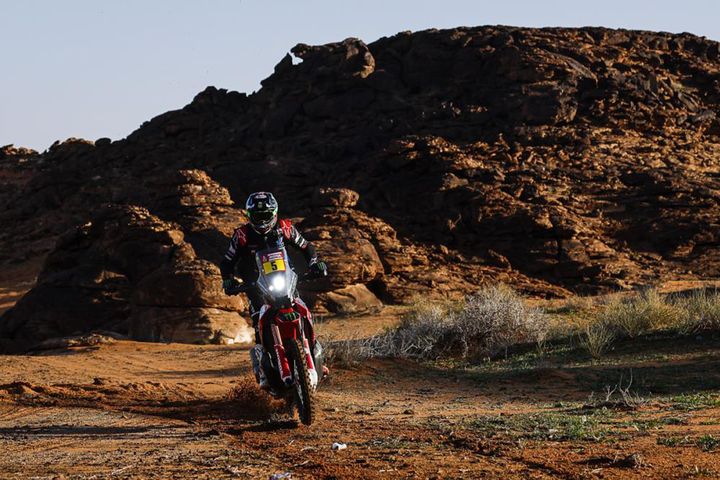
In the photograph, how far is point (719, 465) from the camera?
5.84 metres

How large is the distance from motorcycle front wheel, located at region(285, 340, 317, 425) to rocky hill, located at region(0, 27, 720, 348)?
38.9 feet

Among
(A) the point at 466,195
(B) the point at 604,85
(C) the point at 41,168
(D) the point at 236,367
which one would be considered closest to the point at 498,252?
(A) the point at 466,195

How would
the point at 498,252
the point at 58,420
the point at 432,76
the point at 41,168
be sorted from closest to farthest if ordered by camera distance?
the point at 58,420 < the point at 498,252 < the point at 432,76 < the point at 41,168

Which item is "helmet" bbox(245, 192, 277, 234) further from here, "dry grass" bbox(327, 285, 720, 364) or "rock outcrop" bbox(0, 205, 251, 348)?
"rock outcrop" bbox(0, 205, 251, 348)

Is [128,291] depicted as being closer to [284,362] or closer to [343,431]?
[284,362]

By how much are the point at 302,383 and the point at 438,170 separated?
28335mm

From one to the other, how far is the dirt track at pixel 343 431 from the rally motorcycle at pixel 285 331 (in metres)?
0.37

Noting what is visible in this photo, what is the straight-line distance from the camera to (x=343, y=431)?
822 centimetres

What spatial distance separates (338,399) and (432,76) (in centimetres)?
3606

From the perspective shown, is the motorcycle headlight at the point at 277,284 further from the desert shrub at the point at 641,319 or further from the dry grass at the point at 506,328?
the desert shrub at the point at 641,319

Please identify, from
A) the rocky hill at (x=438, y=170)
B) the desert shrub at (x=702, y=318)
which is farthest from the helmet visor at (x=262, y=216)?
the rocky hill at (x=438, y=170)

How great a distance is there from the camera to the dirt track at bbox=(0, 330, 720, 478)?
20.4ft

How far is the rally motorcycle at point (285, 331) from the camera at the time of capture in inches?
333

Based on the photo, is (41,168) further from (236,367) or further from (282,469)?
(282,469)
